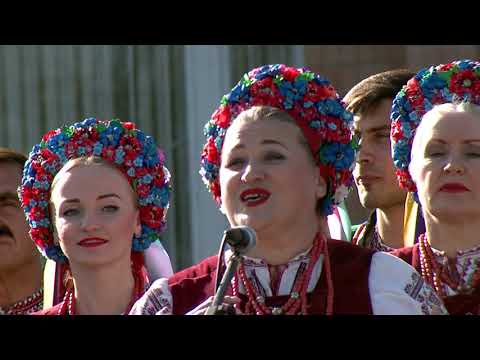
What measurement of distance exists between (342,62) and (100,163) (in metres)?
3.73

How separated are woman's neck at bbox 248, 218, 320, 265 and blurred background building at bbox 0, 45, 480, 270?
3.89 metres

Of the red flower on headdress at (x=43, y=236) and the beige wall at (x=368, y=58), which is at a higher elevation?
the beige wall at (x=368, y=58)

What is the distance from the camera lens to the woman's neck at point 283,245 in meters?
4.98

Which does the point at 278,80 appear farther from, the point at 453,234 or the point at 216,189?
the point at 453,234

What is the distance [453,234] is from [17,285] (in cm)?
183

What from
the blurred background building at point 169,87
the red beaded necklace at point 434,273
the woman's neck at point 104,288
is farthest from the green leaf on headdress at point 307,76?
the blurred background building at point 169,87

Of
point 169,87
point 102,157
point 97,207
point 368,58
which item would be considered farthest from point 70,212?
point 169,87

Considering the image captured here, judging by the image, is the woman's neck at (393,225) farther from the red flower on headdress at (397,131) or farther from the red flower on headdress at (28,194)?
the red flower on headdress at (28,194)

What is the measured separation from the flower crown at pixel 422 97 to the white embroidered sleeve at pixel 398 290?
0.50 meters

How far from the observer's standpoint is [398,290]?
4.83 m

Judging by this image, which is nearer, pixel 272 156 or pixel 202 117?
pixel 272 156

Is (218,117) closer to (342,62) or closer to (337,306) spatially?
(337,306)

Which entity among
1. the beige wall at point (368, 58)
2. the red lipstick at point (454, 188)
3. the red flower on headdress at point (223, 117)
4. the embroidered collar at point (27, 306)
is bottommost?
the embroidered collar at point (27, 306)
